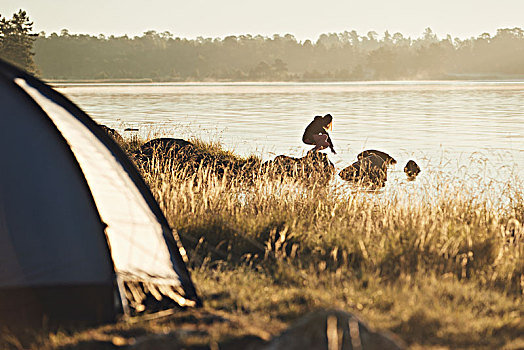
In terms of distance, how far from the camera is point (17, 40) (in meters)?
63.8

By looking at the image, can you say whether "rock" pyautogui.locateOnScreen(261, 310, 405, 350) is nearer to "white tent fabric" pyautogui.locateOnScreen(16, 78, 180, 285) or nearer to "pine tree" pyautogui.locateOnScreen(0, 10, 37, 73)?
"white tent fabric" pyautogui.locateOnScreen(16, 78, 180, 285)

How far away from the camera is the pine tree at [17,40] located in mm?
62756

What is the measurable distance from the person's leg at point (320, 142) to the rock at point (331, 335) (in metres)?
13.2

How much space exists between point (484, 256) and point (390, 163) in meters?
14.1

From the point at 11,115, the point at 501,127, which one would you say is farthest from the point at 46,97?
the point at 501,127

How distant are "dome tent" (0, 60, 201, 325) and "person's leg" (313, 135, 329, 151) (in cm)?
1161

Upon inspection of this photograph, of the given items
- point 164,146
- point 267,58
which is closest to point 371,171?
point 164,146

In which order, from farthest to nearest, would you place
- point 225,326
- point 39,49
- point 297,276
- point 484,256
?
point 39,49 → point 484,256 → point 297,276 → point 225,326

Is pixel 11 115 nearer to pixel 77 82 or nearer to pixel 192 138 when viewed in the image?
pixel 192 138

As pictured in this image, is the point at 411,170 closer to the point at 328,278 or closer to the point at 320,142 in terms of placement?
the point at 320,142

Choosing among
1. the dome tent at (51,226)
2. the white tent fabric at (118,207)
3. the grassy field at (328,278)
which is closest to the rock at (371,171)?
the grassy field at (328,278)

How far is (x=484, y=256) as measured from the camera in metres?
7.03

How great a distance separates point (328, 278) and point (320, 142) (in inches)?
428

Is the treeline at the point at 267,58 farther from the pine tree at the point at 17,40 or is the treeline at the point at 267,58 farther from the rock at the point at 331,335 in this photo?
the rock at the point at 331,335
